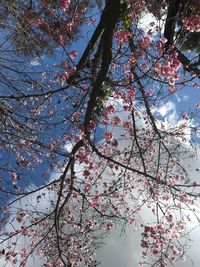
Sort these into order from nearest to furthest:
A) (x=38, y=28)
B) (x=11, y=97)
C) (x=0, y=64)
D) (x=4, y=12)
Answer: (x=0, y=64), (x=11, y=97), (x=4, y=12), (x=38, y=28)

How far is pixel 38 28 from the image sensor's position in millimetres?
9430

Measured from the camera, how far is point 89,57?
8.74 meters

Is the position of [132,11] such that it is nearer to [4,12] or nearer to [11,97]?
[4,12]

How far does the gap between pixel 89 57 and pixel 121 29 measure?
34.8 inches

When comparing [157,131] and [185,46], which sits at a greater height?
[185,46]

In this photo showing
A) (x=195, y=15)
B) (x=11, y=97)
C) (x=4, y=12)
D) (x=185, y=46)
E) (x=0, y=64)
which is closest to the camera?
(x=0, y=64)

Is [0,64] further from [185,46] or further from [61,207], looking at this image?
[185,46]

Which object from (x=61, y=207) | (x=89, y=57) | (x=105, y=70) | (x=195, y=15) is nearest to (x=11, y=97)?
(x=105, y=70)

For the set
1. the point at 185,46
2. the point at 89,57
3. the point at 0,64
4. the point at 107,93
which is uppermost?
the point at 185,46

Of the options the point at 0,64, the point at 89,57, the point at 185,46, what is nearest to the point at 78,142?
the point at 89,57

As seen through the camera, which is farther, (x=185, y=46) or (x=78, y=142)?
(x=185, y=46)

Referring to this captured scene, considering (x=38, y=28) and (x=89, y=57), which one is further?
(x=38, y=28)

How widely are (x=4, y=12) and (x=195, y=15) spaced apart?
384cm

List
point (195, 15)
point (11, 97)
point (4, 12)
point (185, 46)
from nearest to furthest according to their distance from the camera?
point (11, 97), point (4, 12), point (195, 15), point (185, 46)
